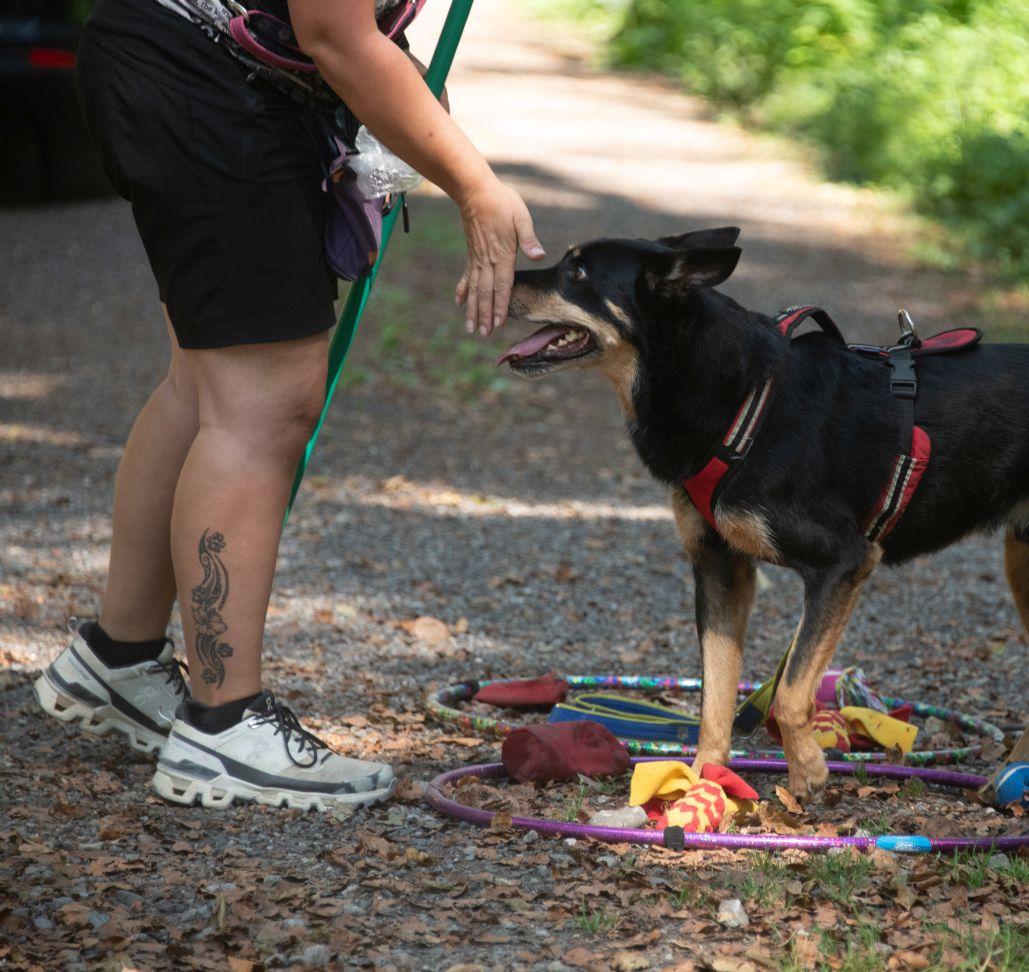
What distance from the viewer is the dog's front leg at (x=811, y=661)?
383 centimetres

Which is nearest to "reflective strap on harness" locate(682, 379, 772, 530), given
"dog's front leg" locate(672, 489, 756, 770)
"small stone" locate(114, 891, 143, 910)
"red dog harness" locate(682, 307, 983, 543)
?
"red dog harness" locate(682, 307, 983, 543)

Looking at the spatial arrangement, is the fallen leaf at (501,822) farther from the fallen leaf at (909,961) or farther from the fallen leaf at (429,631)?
the fallen leaf at (429,631)

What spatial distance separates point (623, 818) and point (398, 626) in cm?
225

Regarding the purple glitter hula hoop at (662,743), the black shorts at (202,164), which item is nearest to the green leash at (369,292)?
the purple glitter hula hoop at (662,743)

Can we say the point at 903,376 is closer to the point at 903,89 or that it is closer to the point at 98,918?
the point at 98,918

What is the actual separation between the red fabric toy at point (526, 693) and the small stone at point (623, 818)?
109 centimetres

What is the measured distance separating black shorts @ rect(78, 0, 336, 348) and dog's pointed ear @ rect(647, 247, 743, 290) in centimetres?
114

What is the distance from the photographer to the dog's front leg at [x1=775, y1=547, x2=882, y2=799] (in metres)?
3.83

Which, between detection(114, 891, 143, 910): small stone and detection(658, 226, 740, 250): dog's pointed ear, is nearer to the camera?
detection(114, 891, 143, 910): small stone

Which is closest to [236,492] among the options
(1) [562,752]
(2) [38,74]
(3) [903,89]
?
(1) [562,752]

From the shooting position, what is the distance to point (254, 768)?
3631 mm

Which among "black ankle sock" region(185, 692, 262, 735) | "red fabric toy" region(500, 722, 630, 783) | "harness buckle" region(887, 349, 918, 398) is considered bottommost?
"red fabric toy" region(500, 722, 630, 783)

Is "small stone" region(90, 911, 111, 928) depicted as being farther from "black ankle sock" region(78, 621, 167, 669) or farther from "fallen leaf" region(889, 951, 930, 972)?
"fallen leaf" region(889, 951, 930, 972)

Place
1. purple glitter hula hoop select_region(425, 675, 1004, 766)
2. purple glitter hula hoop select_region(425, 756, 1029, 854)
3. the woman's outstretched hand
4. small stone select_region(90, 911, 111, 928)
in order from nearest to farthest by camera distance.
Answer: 1. small stone select_region(90, 911, 111, 928)
2. the woman's outstretched hand
3. purple glitter hula hoop select_region(425, 756, 1029, 854)
4. purple glitter hula hoop select_region(425, 675, 1004, 766)
